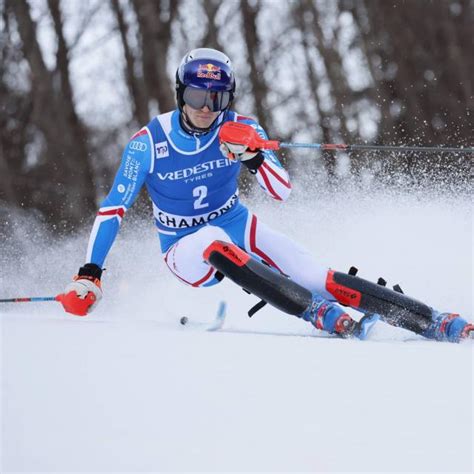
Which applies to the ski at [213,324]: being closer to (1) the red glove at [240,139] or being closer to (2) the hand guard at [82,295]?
(2) the hand guard at [82,295]

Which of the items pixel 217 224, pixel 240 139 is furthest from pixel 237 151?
pixel 217 224

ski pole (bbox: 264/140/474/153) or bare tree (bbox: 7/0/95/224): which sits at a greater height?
bare tree (bbox: 7/0/95/224)

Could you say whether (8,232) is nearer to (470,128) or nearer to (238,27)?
(238,27)

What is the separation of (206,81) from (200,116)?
22 cm

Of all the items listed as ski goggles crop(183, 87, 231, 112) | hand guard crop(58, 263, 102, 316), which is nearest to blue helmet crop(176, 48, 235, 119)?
ski goggles crop(183, 87, 231, 112)

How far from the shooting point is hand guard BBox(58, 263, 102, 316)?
3748mm

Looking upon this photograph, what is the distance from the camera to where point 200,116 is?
4.29m

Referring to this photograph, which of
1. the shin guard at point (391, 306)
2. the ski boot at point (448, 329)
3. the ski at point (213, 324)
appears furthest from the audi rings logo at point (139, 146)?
the ski boot at point (448, 329)

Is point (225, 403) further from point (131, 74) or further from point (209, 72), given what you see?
point (131, 74)

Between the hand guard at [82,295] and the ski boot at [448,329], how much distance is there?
5.18 feet

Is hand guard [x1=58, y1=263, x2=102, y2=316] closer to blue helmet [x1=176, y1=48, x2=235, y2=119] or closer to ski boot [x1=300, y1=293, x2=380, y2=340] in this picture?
ski boot [x1=300, y1=293, x2=380, y2=340]

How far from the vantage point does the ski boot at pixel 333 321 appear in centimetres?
363

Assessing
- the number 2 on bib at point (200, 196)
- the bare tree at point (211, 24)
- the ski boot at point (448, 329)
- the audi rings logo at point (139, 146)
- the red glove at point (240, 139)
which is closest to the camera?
the ski boot at point (448, 329)

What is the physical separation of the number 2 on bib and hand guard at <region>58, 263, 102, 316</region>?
2.87 feet
